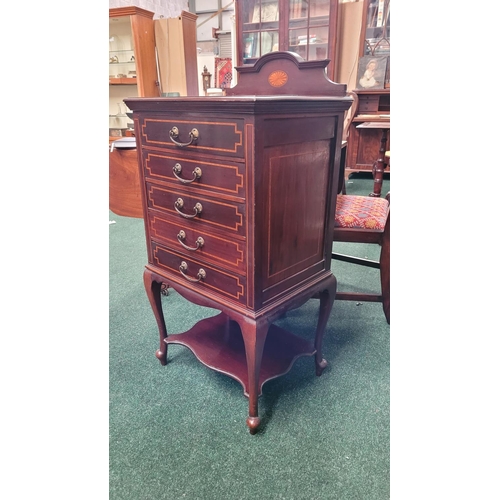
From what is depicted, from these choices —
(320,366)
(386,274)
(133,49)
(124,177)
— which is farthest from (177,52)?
(320,366)

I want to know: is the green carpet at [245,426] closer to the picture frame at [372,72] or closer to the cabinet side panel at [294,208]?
the cabinet side panel at [294,208]

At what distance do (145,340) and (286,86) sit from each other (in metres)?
1.26

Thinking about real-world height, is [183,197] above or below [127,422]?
above

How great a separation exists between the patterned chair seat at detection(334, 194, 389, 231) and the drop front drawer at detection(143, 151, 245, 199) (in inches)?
35.3

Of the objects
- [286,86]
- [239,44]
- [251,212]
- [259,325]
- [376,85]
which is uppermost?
[239,44]

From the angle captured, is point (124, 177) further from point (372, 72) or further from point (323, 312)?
point (372, 72)

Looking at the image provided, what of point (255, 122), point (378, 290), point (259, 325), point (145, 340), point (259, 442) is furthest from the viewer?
Result: point (378, 290)

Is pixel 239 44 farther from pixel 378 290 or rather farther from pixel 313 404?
Answer: pixel 313 404

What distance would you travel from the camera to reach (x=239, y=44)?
16.4 feet

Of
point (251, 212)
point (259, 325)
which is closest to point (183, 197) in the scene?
point (251, 212)

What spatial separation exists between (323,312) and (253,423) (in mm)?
480

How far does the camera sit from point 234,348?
4.91 ft

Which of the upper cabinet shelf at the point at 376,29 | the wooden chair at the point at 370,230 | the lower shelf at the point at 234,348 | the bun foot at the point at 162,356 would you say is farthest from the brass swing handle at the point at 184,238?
the upper cabinet shelf at the point at 376,29

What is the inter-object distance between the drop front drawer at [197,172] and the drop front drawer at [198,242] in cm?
14
